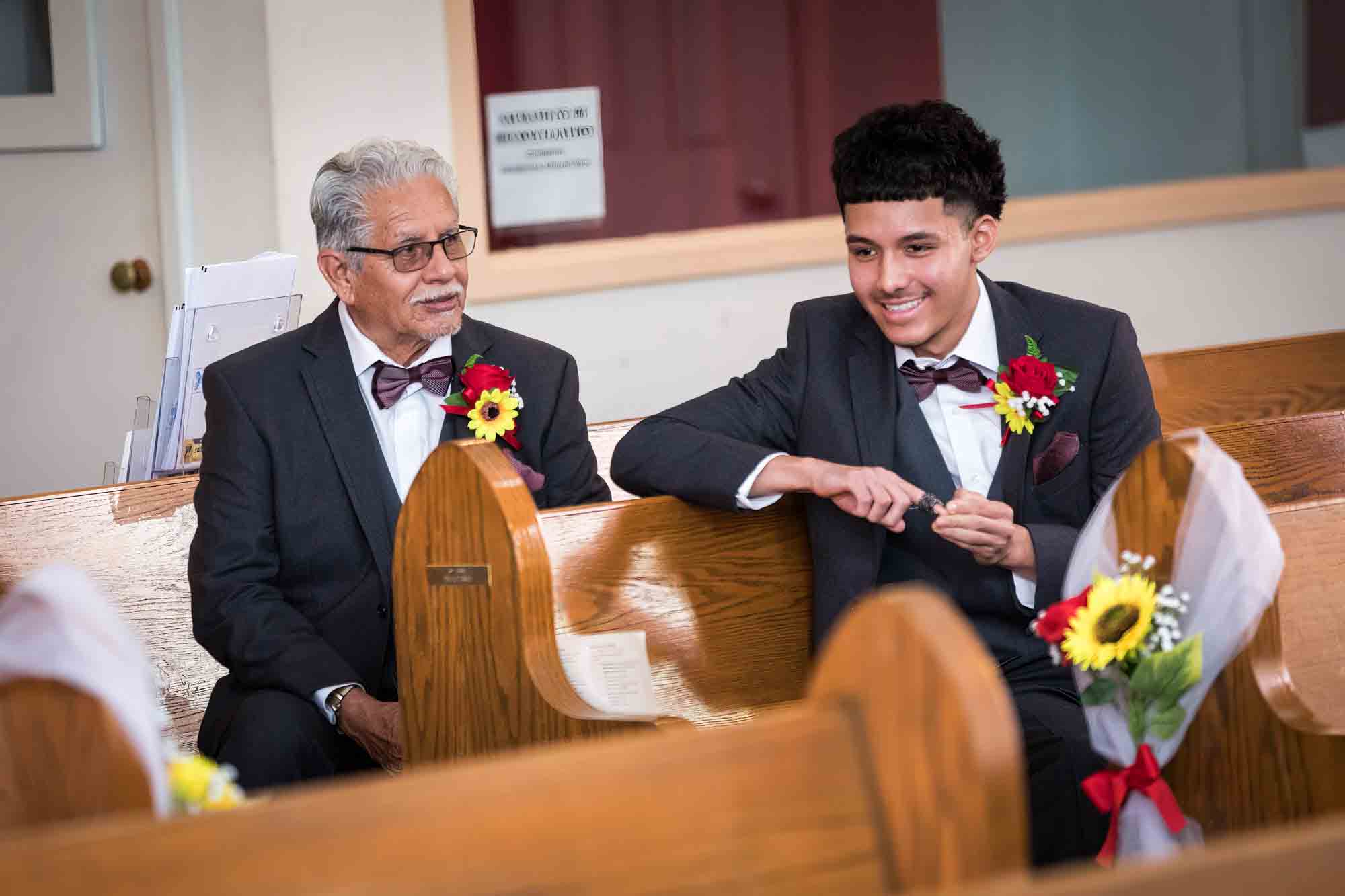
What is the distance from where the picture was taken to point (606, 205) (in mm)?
4367

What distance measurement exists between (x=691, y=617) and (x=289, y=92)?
233cm

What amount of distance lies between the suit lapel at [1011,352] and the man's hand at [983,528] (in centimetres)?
16

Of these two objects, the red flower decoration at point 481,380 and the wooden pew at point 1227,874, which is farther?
the red flower decoration at point 481,380

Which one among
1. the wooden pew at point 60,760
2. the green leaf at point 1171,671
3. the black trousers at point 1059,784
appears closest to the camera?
the wooden pew at point 60,760

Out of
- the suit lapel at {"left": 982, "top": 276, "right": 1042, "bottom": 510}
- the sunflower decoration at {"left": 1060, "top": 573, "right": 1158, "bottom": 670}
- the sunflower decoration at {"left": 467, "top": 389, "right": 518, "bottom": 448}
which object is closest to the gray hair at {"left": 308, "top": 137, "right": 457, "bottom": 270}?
the sunflower decoration at {"left": 467, "top": 389, "right": 518, "bottom": 448}

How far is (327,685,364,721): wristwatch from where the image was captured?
233 centimetres

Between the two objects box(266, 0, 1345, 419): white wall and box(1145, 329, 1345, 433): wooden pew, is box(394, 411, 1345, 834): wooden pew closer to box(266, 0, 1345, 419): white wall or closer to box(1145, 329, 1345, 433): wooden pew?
box(1145, 329, 1345, 433): wooden pew

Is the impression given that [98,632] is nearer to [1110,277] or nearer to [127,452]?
[127,452]

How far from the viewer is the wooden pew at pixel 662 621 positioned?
5.38 ft

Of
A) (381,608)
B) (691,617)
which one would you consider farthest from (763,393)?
(381,608)

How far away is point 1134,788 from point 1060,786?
0.40 metres

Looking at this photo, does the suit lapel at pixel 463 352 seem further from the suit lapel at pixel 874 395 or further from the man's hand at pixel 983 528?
the man's hand at pixel 983 528

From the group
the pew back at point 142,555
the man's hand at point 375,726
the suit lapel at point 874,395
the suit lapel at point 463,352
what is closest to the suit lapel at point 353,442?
the suit lapel at point 463,352

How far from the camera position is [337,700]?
7.66 feet
